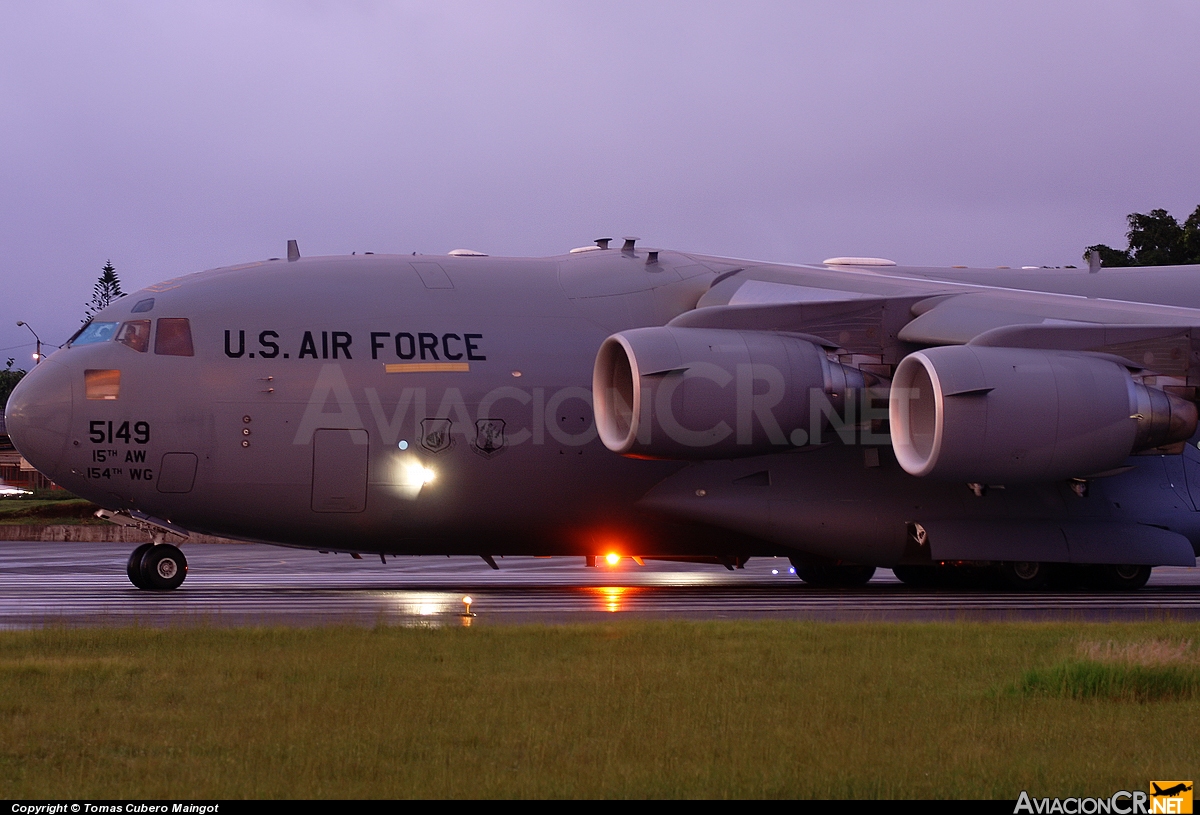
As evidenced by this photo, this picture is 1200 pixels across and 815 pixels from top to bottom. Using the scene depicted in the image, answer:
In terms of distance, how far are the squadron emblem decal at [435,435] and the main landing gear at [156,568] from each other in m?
3.22

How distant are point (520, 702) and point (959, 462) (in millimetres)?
9134

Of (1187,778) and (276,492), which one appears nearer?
(1187,778)

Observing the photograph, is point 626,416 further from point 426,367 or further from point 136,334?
point 136,334

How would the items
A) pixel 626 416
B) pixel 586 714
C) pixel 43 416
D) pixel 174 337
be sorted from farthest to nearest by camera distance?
pixel 174 337 → pixel 626 416 → pixel 43 416 → pixel 586 714

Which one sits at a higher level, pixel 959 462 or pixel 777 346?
pixel 777 346

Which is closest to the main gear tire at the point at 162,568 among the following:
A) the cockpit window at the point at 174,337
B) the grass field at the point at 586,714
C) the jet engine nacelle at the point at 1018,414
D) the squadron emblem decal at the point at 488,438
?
the cockpit window at the point at 174,337

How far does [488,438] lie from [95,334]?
15.9 feet

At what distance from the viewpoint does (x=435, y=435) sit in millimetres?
16625

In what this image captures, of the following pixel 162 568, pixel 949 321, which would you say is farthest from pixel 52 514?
pixel 949 321

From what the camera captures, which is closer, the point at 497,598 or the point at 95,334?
the point at 497,598

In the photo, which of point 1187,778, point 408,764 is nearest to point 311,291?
point 408,764

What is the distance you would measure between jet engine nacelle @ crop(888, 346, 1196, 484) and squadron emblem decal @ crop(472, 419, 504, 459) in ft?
15.3

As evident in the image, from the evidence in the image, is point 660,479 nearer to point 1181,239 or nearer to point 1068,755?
point 1068,755

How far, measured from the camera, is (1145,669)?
7891 mm
